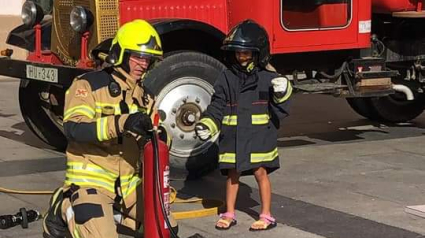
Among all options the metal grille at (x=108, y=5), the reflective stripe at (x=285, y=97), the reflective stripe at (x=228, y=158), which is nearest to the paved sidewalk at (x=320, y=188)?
the reflective stripe at (x=228, y=158)

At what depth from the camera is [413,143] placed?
9.23 metres

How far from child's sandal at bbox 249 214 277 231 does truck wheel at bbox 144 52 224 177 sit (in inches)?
62.4

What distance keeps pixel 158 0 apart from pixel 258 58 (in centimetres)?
237

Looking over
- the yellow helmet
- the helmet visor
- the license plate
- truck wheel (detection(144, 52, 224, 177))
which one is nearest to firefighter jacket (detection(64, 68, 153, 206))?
the yellow helmet

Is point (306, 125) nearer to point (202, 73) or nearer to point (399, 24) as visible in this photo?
point (399, 24)

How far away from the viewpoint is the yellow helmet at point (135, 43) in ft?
16.5

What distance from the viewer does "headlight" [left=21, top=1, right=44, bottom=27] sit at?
8695 millimetres

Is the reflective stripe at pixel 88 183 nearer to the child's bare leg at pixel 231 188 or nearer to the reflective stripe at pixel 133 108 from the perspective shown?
the reflective stripe at pixel 133 108

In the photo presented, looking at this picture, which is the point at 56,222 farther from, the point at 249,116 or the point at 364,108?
the point at 364,108

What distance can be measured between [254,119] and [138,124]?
137 cm

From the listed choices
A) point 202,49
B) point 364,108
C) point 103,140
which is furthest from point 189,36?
point 364,108

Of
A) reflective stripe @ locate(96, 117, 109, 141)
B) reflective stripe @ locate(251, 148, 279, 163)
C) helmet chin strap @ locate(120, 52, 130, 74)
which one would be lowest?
reflective stripe @ locate(251, 148, 279, 163)

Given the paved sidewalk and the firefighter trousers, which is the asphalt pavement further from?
the firefighter trousers

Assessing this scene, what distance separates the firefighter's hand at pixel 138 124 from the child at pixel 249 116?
3.57ft
